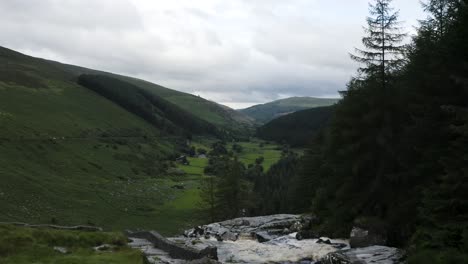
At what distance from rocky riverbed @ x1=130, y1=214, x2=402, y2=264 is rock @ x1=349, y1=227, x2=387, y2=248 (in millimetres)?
826

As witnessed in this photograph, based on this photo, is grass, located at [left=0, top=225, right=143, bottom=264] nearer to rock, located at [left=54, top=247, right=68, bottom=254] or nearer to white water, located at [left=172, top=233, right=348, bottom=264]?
rock, located at [left=54, top=247, right=68, bottom=254]

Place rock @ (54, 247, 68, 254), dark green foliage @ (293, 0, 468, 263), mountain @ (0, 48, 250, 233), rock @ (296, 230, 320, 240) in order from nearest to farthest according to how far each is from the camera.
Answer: dark green foliage @ (293, 0, 468, 263)
rock @ (54, 247, 68, 254)
rock @ (296, 230, 320, 240)
mountain @ (0, 48, 250, 233)

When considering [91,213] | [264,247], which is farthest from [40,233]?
[91,213]

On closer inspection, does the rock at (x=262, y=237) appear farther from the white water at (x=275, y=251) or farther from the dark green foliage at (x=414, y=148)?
the dark green foliage at (x=414, y=148)

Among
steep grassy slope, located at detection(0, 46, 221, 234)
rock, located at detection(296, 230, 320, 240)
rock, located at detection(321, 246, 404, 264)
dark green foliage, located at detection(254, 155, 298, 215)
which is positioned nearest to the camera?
rock, located at detection(321, 246, 404, 264)

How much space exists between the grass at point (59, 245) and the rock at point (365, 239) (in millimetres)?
16834

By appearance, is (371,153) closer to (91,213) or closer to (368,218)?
(368,218)

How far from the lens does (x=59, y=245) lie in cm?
2806

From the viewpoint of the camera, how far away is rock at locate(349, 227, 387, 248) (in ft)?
106

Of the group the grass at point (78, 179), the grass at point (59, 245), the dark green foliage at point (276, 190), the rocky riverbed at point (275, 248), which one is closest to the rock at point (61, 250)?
the grass at point (59, 245)

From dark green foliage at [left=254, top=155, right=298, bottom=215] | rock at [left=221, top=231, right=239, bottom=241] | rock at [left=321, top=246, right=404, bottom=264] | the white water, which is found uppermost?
rock at [left=321, top=246, right=404, bottom=264]

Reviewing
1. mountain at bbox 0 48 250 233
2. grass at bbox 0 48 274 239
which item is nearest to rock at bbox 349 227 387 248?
grass at bbox 0 48 274 239

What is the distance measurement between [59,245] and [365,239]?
865 inches

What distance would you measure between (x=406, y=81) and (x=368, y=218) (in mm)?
11098
